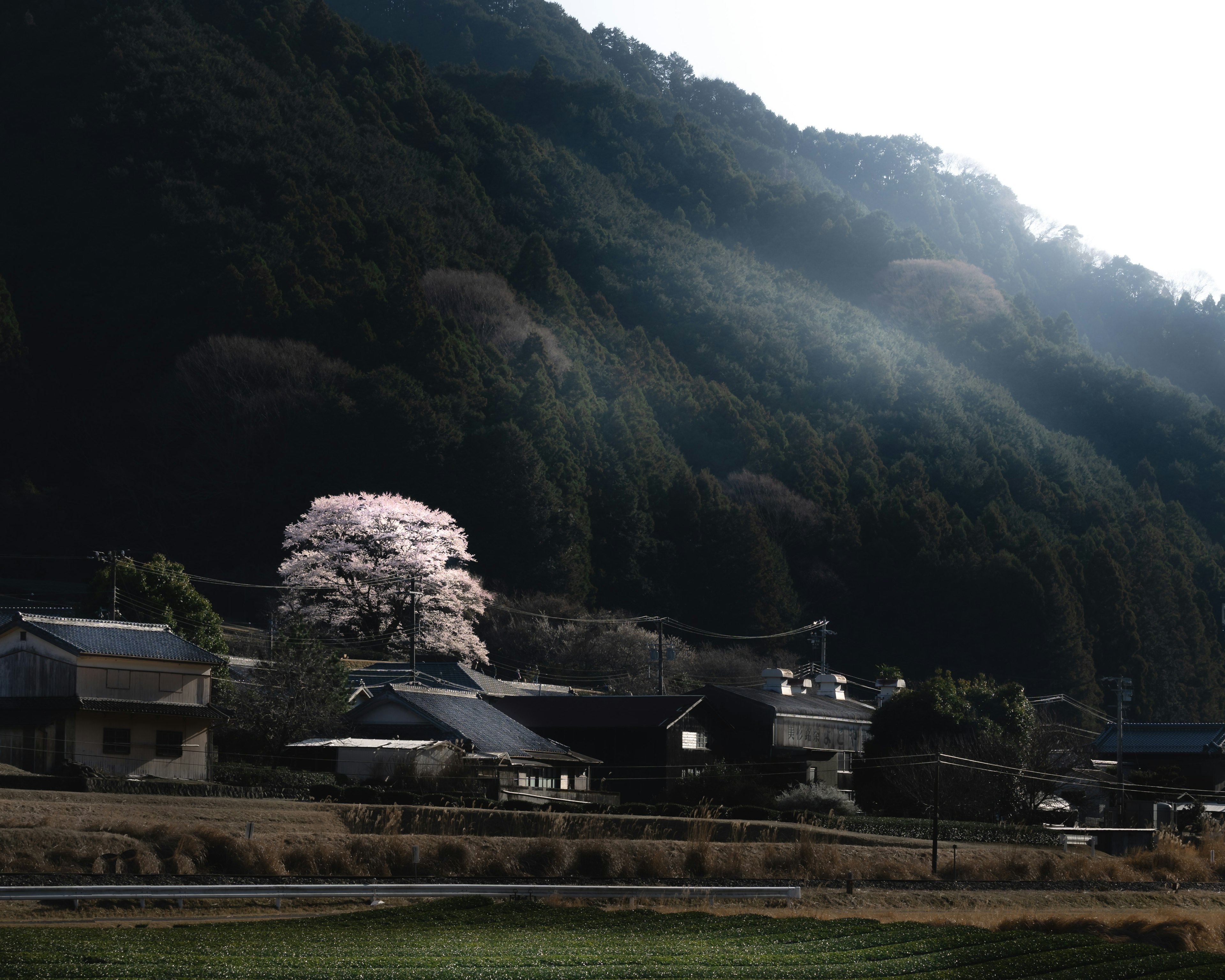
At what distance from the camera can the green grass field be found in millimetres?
13047

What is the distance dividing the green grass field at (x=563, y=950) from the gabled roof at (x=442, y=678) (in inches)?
1255

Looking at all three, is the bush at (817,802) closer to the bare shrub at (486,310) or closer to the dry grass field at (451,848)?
the dry grass field at (451,848)

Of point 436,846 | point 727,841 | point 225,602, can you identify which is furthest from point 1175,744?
point 225,602

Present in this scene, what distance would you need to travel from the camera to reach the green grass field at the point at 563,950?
42.8 feet

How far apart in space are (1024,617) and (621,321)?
44439 mm

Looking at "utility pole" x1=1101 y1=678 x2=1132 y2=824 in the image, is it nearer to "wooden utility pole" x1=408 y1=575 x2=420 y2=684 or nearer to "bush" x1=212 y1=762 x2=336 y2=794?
"wooden utility pole" x1=408 y1=575 x2=420 y2=684

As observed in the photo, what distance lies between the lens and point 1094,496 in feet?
343

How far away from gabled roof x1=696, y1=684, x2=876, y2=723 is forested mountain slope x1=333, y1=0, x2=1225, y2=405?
119 metres

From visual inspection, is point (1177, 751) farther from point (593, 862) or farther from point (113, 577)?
point (113, 577)

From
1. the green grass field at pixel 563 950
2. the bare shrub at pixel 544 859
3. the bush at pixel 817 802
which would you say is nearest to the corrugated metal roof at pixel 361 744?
the bush at pixel 817 802

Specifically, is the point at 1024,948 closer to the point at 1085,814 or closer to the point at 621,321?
the point at 1085,814

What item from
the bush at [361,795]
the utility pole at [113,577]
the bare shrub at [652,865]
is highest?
the utility pole at [113,577]

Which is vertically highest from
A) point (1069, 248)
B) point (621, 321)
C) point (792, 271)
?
point (1069, 248)

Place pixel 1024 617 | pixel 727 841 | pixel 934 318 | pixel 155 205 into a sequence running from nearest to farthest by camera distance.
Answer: pixel 727 841 < pixel 1024 617 < pixel 155 205 < pixel 934 318
